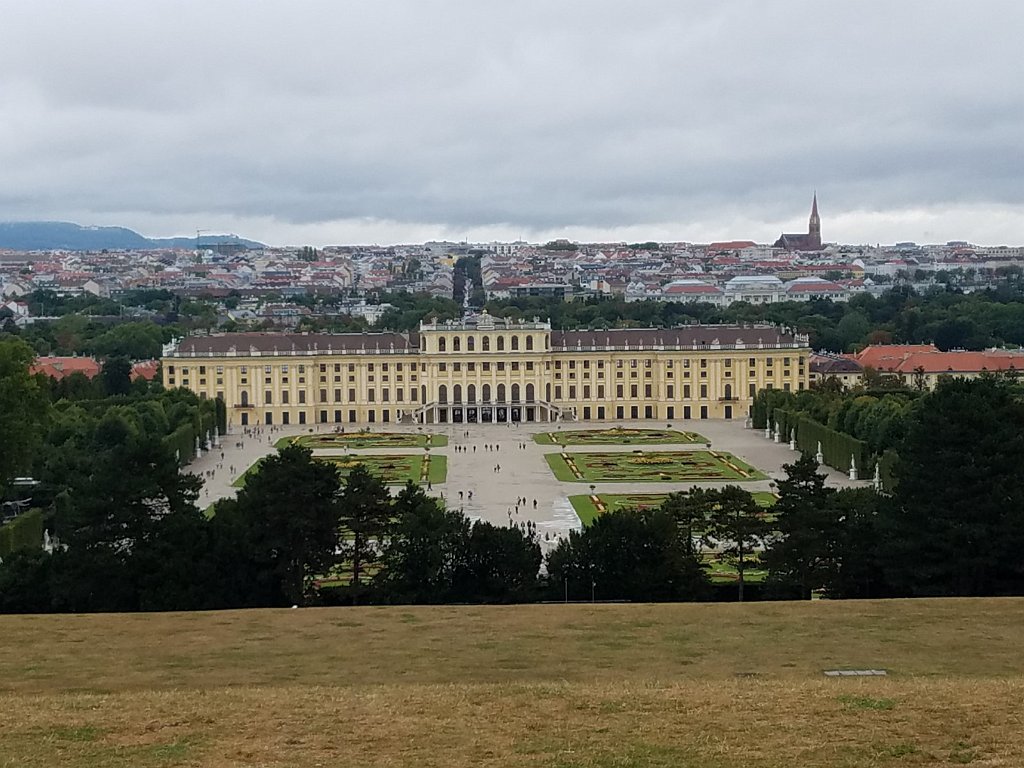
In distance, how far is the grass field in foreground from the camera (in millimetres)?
12086

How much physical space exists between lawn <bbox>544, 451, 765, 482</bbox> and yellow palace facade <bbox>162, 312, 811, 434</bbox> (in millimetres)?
17683

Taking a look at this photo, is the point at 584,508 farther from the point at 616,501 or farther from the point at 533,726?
the point at 533,726

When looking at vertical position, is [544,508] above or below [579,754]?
below

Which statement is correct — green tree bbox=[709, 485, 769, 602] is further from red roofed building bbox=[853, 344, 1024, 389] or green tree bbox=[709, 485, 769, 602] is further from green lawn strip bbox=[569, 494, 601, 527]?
red roofed building bbox=[853, 344, 1024, 389]

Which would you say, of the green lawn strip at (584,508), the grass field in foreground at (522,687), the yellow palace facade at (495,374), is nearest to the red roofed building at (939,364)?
the yellow palace facade at (495,374)

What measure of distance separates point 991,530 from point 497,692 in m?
12.6

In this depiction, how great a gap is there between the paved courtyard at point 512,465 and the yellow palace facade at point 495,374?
276 cm

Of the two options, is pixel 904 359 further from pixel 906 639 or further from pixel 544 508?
pixel 906 639

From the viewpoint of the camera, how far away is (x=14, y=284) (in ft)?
593

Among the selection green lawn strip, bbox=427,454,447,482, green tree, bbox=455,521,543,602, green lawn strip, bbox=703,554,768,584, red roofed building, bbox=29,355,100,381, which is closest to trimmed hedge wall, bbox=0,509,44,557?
green tree, bbox=455,521,543,602

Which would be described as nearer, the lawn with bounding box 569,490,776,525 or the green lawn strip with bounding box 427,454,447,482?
the lawn with bounding box 569,490,776,525

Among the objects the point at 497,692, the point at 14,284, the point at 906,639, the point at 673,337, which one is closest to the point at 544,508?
the point at 906,639

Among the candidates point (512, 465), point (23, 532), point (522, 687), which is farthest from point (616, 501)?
point (522, 687)

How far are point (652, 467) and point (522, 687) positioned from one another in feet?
126
